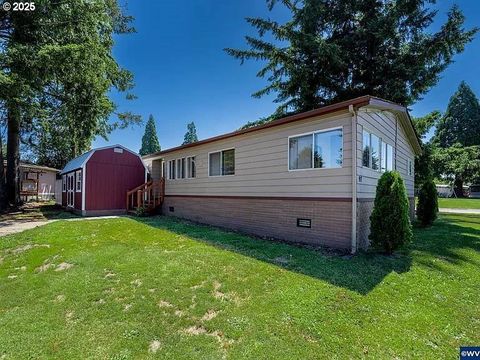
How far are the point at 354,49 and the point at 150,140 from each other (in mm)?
37819

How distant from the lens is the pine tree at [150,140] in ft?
153

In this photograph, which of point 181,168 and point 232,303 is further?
point 181,168

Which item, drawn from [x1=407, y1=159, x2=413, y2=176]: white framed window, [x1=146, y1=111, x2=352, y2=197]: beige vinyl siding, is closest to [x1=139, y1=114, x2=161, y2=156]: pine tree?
[x1=146, y1=111, x2=352, y2=197]: beige vinyl siding

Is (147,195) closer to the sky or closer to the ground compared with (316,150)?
closer to the ground

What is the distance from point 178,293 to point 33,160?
37.0 metres

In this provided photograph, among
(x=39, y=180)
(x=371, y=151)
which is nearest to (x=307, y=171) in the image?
(x=371, y=151)

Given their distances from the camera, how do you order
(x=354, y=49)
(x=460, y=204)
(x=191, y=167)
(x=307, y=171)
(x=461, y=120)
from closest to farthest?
1. (x=307, y=171)
2. (x=191, y=167)
3. (x=354, y=49)
4. (x=460, y=204)
5. (x=461, y=120)

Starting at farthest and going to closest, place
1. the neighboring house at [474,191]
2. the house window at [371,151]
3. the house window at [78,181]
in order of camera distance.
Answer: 1. the neighboring house at [474,191]
2. the house window at [78,181]
3. the house window at [371,151]

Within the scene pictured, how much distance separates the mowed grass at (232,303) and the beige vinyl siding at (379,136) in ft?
6.28

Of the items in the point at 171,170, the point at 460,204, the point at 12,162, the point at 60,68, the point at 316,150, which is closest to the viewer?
the point at 316,150

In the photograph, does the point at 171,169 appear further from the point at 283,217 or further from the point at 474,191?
the point at 474,191

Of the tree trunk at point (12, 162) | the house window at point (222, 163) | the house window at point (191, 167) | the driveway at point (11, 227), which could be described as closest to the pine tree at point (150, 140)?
the tree trunk at point (12, 162)

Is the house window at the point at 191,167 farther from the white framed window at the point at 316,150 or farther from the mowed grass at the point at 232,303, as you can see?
the mowed grass at the point at 232,303

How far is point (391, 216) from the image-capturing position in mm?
6410
